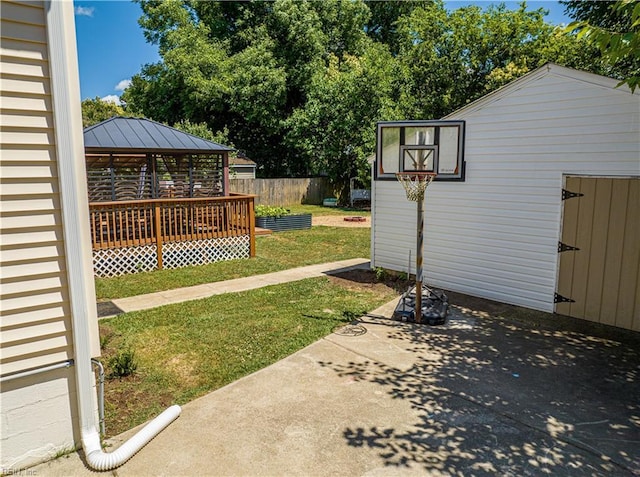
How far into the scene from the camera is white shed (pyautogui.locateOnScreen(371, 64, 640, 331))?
5941 mm

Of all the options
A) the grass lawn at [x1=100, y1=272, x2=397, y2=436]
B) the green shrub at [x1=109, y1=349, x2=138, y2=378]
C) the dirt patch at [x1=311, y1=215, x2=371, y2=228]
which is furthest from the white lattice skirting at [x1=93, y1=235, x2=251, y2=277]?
the dirt patch at [x1=311, y1=215, x2=371, y2=228]

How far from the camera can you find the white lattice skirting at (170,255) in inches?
351

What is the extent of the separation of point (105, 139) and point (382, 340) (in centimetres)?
779

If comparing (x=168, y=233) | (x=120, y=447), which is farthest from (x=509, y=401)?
(x=168, y=233)

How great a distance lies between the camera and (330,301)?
7289 mm

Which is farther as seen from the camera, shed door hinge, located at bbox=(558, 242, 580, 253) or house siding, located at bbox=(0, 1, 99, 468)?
shed door hinge, located at bbox=(558, 242, 580, 253)

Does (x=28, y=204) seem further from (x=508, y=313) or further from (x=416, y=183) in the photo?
(x=508, y=313)

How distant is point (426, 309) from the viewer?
21.3 ft

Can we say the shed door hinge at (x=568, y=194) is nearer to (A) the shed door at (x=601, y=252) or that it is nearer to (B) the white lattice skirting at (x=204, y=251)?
(A) the shed door at (x=601, y=252)

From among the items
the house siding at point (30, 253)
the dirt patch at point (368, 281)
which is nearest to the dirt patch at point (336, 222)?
the dirt patch at point (368, 281)

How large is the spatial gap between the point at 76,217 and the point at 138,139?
769cm

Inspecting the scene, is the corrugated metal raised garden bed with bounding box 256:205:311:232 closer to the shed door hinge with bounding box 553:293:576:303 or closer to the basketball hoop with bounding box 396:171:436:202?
the basketball hoop with bounding box 396:171:436:202

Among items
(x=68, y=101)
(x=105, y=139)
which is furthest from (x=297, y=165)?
(x=68, y=101)

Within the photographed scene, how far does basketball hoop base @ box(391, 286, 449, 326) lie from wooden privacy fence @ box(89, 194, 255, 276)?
16.5ft
